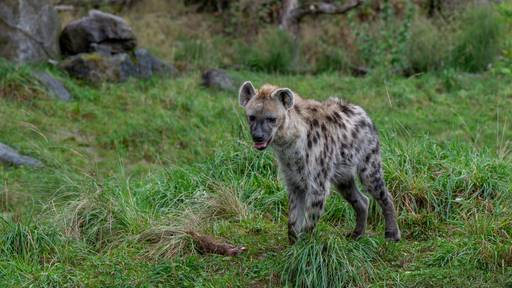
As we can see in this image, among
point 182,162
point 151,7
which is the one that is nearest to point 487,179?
point 182,162

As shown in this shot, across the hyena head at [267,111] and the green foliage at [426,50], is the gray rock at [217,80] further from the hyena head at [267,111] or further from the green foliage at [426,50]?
the hyena head at [267,111]

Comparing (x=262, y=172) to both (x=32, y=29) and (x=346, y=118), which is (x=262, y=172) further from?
(x=32, y=29)

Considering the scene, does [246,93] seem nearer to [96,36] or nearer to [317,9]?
[96,36]

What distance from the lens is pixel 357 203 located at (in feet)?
19.8

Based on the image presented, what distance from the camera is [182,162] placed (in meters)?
9.00

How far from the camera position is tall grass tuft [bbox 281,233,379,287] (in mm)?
5215

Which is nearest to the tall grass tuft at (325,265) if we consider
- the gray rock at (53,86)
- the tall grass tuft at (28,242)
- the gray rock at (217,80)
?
the tall grass tuft at (28,242)

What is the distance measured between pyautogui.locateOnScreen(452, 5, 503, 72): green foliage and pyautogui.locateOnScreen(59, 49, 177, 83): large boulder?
398 centimetres

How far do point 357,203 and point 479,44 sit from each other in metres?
7.05

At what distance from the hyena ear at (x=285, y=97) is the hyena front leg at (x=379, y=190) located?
2.76ft

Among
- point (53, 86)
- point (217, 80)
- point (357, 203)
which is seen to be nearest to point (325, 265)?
point (357, 203)

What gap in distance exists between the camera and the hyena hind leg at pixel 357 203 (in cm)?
605

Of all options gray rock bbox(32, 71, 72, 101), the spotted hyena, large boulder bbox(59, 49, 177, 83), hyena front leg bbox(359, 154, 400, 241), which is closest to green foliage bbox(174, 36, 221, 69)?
large boulder bbox(59, 49, 177, 83)

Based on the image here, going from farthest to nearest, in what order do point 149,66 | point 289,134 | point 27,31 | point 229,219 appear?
1. point 149,66
2. point 27,31
3. point 229,219
4. point 289,134
